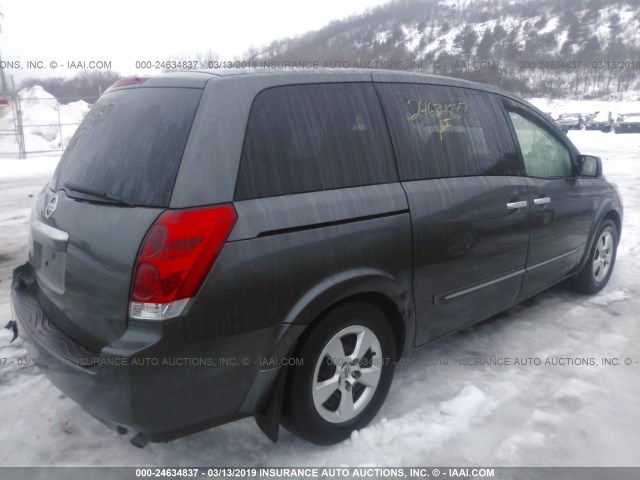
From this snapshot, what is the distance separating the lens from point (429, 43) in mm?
104188

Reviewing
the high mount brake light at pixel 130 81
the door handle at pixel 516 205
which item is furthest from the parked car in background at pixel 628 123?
the high mount brake light at pixel 130 81

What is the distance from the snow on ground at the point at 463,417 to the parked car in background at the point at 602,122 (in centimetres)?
3114

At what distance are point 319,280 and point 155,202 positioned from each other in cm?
77

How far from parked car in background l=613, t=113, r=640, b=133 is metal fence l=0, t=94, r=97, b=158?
27.3 m

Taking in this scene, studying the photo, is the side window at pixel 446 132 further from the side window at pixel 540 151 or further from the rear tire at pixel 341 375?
the rear tire at pixel 341 375

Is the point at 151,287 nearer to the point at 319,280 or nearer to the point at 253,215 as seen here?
the point at 253,215

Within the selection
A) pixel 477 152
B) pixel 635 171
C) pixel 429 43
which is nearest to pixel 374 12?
pixel 429 43

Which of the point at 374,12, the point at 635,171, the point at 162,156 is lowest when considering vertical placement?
the point at 635,171

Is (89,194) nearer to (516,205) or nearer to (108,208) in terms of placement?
(108,208)

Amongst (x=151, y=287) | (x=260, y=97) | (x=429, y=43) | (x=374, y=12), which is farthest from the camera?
(x=374, y=12)

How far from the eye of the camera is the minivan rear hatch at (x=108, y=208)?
82.1 inches

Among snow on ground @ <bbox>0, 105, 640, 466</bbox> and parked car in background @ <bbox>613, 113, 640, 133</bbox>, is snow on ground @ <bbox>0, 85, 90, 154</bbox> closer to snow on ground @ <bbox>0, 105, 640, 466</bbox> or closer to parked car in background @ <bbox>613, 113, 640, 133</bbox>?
snow on ground @ <bbox>0, 105, 640, 466</bbox>

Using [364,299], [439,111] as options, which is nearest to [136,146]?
[364,299]

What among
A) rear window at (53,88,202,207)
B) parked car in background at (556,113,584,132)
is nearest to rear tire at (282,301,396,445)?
rear window at (53,88,202,207)
